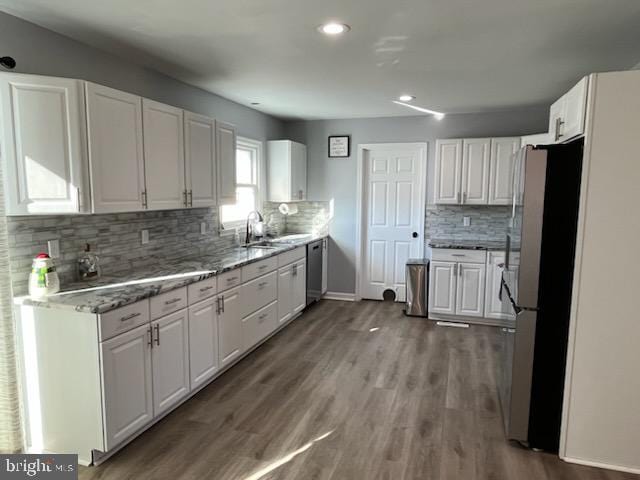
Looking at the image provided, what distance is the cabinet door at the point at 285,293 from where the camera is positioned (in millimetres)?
4309

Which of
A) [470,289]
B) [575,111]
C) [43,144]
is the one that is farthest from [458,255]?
[43,144]

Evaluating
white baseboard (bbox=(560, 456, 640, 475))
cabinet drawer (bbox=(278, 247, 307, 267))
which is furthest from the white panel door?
white baseboard (bbox=(560, 456, 640, 475))

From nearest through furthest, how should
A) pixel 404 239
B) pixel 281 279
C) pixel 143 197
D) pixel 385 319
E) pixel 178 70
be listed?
1. pixel 143 197
2. pixel 178 70
3. pixel 281 279
4. pixel 385 319
5. pixel 404 239

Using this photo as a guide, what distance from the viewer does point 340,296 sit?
580 cm

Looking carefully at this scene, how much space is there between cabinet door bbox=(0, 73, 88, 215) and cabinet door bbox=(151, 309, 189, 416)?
0.87 metres

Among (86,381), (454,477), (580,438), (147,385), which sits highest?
(86,381)

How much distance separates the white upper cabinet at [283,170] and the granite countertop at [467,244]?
74.3 inches

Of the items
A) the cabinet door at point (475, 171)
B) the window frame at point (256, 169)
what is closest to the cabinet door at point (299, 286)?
the window frame at point (256, 169)

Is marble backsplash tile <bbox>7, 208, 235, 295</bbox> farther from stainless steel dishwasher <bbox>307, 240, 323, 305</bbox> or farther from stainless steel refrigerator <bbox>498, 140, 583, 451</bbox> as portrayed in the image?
stainless steel refrigerator <bbox>498, 140, 583, 451</bbox>

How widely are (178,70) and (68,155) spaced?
1340mm

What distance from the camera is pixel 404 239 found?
5.53m

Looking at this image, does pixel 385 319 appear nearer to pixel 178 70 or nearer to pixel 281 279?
pixel 281 279

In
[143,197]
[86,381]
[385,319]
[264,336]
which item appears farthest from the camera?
[385,319]

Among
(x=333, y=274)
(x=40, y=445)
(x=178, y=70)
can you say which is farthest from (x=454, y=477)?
(x=333, y=274)
